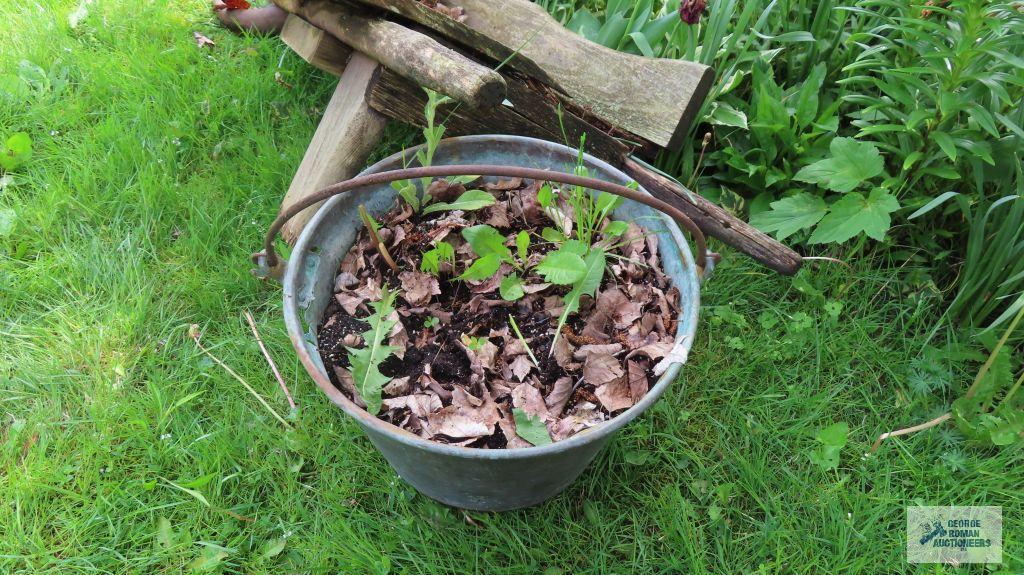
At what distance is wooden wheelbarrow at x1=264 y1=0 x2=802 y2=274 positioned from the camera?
80.4 inches

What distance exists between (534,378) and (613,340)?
0.75 ft

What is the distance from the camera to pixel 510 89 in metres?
2.10

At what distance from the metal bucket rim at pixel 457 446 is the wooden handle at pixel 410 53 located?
151 mm

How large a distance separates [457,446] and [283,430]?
35.4 inches

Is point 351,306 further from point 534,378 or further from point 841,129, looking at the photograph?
point 841,129

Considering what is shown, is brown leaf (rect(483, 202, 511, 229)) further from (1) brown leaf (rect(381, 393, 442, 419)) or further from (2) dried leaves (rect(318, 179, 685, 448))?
(1) brown leaf (rect(381, 393, 442, 419))

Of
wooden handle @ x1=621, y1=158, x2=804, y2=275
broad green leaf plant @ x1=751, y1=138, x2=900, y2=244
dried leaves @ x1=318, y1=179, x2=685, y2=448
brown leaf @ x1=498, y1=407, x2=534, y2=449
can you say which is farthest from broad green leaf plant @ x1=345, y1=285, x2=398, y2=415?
broad green leaf plant @ x1=751, y1=138, x2=900, y2=244

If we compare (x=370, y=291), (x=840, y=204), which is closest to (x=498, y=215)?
(x=370, y=291)

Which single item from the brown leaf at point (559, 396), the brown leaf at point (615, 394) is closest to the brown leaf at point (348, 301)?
the brown leaf at point (559, 396)

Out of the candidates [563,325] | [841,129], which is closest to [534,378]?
[563,325]

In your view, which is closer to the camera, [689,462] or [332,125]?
[689,462]

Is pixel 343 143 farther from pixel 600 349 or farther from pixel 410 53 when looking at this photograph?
pixel 600 349

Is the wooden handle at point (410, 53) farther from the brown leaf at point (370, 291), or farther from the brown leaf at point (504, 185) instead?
the brown leaf at point (370, 291)

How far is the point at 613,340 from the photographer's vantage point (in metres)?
1.72
